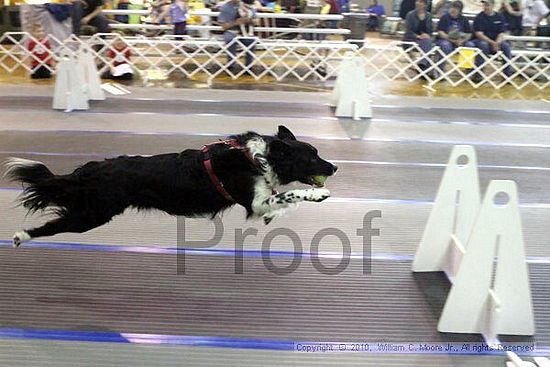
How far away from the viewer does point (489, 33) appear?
1239cm

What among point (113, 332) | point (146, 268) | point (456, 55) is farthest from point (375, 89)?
point (113, 332)

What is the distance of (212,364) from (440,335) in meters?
1.27

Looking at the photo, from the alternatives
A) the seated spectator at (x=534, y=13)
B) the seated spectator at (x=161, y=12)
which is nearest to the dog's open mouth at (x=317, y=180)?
the seated spectator at (x=161, y=12)

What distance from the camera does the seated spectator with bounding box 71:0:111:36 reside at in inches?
455

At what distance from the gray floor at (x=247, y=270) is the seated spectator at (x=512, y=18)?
6629 mm

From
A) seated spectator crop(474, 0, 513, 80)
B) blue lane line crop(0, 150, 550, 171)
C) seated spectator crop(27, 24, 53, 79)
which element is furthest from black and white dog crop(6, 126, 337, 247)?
seated spectator crop(474, 0, 513, 80)

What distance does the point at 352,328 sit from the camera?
10.8ft

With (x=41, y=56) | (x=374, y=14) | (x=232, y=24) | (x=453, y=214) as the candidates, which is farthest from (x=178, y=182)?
(x=374, y=14)

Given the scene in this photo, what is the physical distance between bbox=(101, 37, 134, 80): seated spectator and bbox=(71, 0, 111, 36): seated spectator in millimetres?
945

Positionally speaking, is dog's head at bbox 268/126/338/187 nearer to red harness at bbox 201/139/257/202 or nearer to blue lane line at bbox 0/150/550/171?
red harness at bbox 201/139/257/202

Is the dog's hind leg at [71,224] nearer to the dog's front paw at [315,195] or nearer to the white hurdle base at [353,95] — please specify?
the dog's front paw at [315,195]

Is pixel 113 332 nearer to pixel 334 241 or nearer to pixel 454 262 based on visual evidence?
pixel 334 241

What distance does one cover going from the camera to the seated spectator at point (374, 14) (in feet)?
70.0

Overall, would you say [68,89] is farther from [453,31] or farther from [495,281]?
[453,31]
